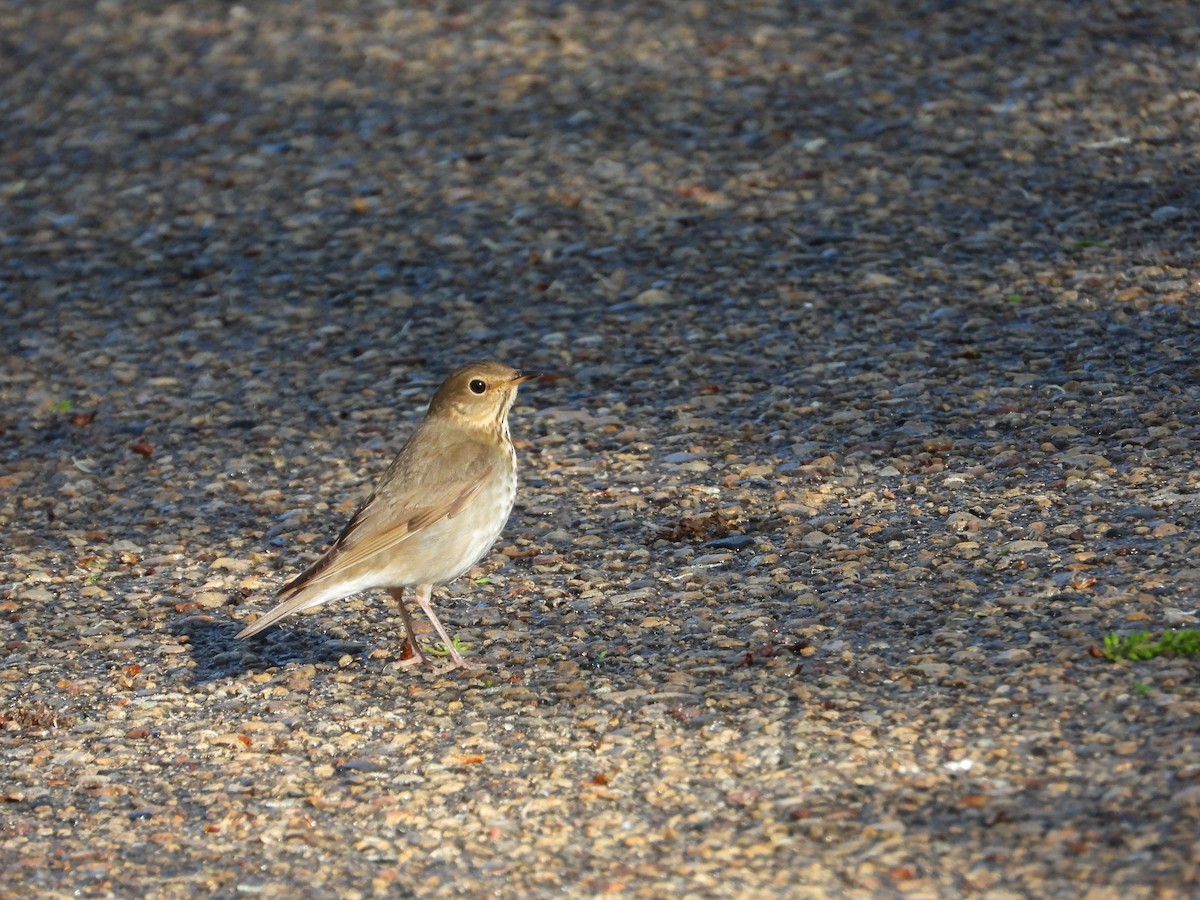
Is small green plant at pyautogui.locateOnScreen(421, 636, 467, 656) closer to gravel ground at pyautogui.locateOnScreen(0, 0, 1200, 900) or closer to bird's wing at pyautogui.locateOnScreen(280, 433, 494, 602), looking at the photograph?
gravel ground at pyautogui.locateOnScreen(0, 0, 1200, 900)

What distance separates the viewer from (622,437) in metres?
8.52

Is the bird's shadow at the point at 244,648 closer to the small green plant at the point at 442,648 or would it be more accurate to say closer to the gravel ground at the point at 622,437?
the gravel ground at the point at 622,437

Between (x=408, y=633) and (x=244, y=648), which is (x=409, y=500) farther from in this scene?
(x=244, y=648)

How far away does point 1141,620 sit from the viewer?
5922 mm

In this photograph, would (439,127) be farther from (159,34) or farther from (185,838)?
(185,838)

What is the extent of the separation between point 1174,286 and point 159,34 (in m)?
9.11

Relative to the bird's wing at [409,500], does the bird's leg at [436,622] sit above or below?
below

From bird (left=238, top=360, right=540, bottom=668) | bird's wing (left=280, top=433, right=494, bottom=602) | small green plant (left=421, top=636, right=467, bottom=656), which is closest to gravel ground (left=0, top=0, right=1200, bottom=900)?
small green plant (left=421, top=636, right=467, bottom=656)

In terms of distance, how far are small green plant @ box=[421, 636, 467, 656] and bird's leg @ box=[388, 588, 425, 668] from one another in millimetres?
85

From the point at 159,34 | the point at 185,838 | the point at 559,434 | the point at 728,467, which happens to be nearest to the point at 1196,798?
the point at 185,838

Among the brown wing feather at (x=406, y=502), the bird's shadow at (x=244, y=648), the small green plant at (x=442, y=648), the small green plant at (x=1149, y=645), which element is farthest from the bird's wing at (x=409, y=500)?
the small green plant at (x=1149, y=645)

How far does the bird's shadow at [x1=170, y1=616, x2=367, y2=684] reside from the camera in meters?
6.71

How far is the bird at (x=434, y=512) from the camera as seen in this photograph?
6.53m

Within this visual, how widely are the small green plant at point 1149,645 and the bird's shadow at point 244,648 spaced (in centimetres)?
292
